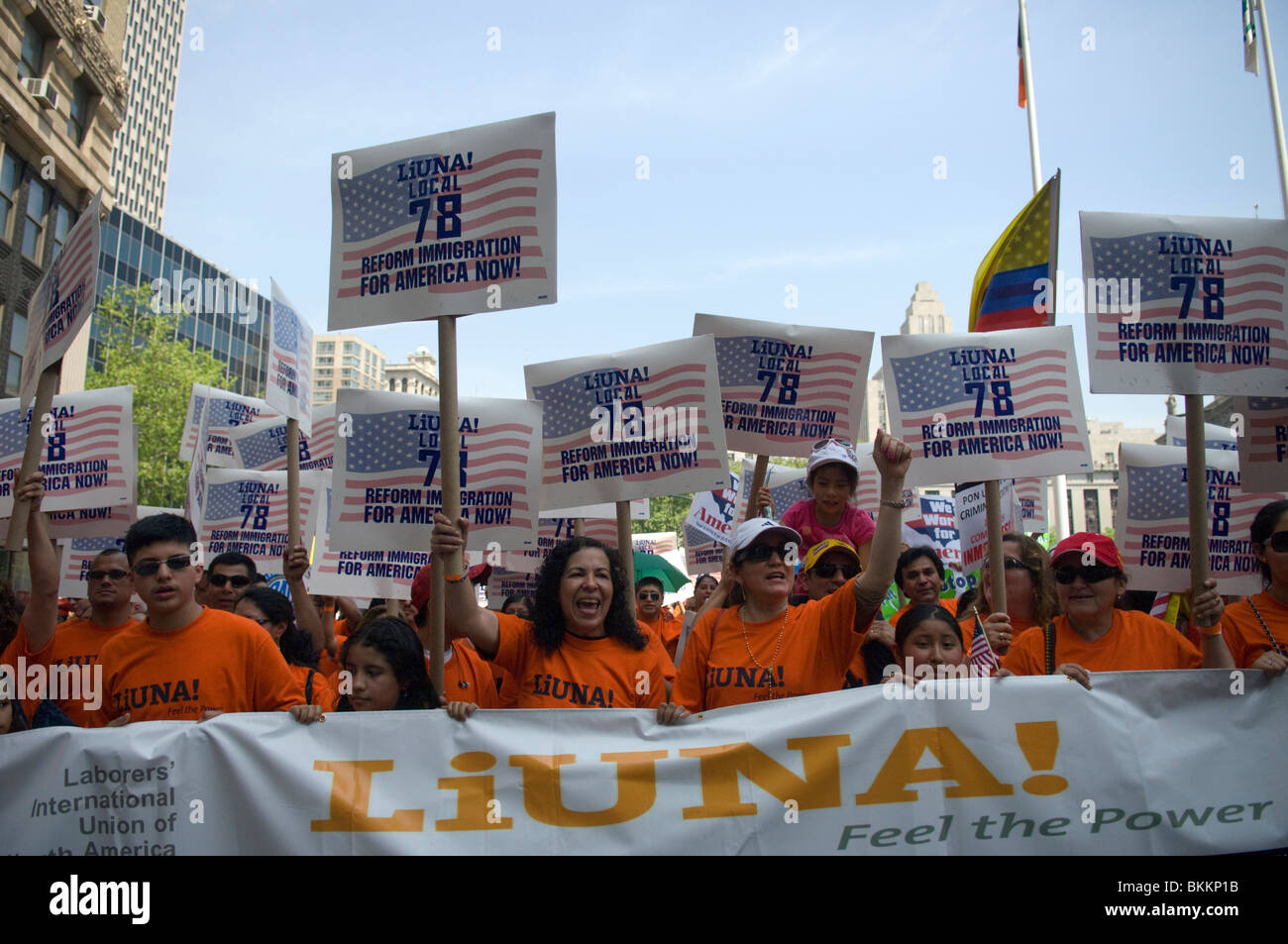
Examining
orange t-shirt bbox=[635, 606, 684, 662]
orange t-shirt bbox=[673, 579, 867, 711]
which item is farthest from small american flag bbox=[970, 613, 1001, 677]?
orange t-shirt bbox=[635, 606, 684, 662]

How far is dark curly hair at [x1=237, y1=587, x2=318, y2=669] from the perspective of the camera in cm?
512

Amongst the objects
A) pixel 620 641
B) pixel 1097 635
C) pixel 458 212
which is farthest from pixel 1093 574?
pixel 458 212

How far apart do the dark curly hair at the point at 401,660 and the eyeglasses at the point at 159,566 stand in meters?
0.75

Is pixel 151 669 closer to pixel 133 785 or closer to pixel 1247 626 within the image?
pixel 133 785

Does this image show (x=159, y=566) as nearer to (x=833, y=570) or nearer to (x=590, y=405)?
(x=590, y=405)

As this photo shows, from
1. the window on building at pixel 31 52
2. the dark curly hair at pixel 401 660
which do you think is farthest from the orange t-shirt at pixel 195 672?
the window on building at pixel 31 52

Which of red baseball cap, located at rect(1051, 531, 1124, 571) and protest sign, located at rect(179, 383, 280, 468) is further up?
protest sign, located at rect(179, 383, 280, 468)

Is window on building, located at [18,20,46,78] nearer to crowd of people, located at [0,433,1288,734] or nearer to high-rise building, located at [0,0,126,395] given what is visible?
high-rise building, located at [0,0,126,395]

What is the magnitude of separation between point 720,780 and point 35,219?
88.3 feet

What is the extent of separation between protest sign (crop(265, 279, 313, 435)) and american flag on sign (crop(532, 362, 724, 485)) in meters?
2.00

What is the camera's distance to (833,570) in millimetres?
4652

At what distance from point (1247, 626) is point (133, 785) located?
172 inches

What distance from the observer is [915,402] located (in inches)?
181
